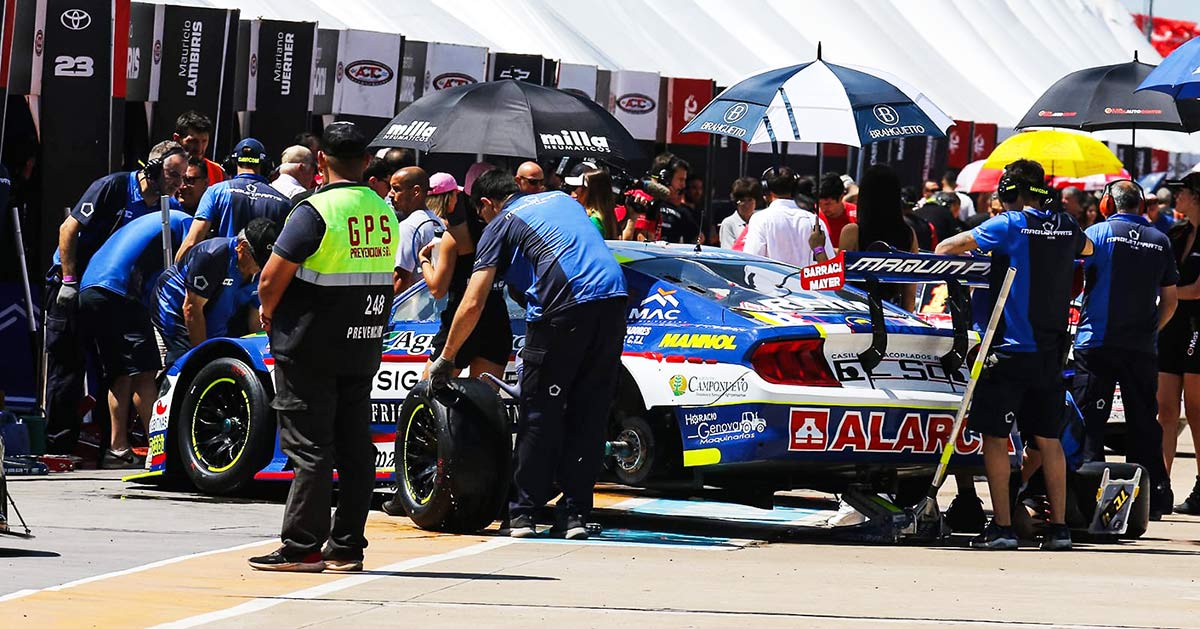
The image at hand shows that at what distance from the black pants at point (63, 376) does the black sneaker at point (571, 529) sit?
4374 mm

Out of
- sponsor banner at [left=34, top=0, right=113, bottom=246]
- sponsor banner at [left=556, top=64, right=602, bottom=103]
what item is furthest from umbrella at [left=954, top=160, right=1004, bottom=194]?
sponsor banner at [left=34, top=0, right=113, bottom=246]

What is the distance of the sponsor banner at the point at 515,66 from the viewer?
714 inches

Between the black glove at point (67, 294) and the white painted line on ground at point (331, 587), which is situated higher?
the black glove at point (67, 294)

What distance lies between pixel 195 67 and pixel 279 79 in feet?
3.40

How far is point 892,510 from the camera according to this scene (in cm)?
952

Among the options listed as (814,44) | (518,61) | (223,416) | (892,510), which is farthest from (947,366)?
(814,44)

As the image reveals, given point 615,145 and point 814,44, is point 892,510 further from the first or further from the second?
point 814,44

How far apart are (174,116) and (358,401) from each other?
24.6 feet

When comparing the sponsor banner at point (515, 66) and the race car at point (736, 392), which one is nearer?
the race car at point (736, 392)

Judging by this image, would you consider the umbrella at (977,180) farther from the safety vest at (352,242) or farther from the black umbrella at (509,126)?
the safety vest at (352,242)

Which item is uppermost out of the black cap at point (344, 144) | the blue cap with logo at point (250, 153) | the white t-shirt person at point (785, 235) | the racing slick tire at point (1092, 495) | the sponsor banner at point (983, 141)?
the sponsor banner at point (983, 141)

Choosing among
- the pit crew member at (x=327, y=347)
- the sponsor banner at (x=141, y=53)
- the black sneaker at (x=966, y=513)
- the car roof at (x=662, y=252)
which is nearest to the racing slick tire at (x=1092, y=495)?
the black sneaker at (x=966, y=513)

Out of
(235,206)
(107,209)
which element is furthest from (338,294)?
(107,209)

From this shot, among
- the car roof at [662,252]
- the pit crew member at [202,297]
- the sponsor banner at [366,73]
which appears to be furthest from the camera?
the sponsor banner at [366,73]
